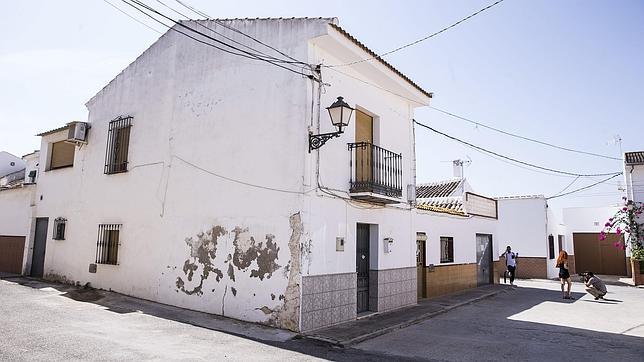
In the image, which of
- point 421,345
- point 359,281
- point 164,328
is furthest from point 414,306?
point 164,328

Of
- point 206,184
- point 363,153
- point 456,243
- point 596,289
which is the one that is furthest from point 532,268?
point 206,184

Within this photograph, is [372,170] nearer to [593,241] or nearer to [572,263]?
[572,263]

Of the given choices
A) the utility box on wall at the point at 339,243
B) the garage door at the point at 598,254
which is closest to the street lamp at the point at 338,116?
the utility box on wall at the point at 339,243

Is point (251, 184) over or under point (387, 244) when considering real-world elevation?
over

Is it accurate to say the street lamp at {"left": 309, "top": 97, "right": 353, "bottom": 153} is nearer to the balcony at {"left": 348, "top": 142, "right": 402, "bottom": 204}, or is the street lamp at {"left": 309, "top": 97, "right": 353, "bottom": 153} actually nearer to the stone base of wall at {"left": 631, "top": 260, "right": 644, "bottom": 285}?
the balcony at {"left": 348, "top": 142, "right": 402, "bottom": 204}

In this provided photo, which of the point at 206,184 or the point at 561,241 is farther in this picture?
the point at 561,241

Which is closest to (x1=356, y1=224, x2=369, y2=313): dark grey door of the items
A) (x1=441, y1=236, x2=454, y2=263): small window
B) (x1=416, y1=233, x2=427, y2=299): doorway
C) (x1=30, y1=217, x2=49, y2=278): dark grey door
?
(x1=416, y1=233, x2=427, y2=299): doorway

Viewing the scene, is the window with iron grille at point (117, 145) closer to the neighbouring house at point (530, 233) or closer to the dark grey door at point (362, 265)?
the dark grey door at point (362, 265)

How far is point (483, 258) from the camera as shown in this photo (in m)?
17.4

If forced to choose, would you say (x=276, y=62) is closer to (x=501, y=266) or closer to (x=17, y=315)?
(x=17, y=315)

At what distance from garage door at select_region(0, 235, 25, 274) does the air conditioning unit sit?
14.2ft

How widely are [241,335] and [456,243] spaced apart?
32.1 ft

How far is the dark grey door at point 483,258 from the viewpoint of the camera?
1689 centimetres

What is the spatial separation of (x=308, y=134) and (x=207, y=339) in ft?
13.1
